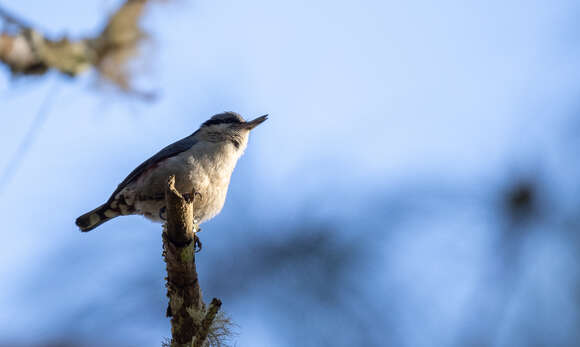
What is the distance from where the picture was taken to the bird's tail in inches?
205

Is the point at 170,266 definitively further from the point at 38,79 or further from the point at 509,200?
the point at 509,200

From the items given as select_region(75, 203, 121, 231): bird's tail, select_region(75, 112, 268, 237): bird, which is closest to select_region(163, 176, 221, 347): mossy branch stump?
select_region(75, 112, 268, 237): bird

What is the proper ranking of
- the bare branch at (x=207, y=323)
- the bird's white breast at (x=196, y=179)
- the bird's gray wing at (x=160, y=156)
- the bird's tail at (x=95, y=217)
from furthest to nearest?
1. the bird's tail at (x=95, y=217)
2. the bird's gray wing at (x=160, y=156)
3. the bird's white breast at (x=196, y=179)
4. the bare branch at (x=207, y=323)

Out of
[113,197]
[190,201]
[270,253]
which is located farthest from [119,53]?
[270,253]

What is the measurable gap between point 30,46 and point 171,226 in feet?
4.33

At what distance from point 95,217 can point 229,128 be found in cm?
139

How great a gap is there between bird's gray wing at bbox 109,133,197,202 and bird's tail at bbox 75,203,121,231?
14 centimetres

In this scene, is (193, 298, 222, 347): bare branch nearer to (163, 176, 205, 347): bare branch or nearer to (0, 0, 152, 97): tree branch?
(163, 176, 205, 347): bare branch

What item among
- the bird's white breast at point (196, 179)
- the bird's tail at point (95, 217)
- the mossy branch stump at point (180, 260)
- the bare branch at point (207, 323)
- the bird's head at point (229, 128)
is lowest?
the bare branch at point (207, 323)

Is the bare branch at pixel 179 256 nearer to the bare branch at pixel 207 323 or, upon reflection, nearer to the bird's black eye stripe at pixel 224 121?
the bare branch at pixel 207 323

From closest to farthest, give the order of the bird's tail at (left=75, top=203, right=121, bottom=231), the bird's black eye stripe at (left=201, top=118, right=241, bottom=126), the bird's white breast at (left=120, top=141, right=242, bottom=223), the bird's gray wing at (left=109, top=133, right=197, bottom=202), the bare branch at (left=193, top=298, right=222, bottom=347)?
the bare branch at (left=193, top=298, right=222, bottom=347)
the bird's white breast at (left=120, top=141, right=242, bottom=223)
the bird's gray wing at (left=109, top=133, right=197, bottom=202)
the bird's tail at (left=75, top=203, right=121, bottom=231)
the bird's black eye stripe at (left=201, top=118, right=241, bottom=126)

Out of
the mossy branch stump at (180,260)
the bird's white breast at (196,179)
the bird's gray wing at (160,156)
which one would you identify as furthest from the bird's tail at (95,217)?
the mossy branch stump at (180,260)

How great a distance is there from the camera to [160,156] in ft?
16.5

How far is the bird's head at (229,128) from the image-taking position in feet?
17.3
